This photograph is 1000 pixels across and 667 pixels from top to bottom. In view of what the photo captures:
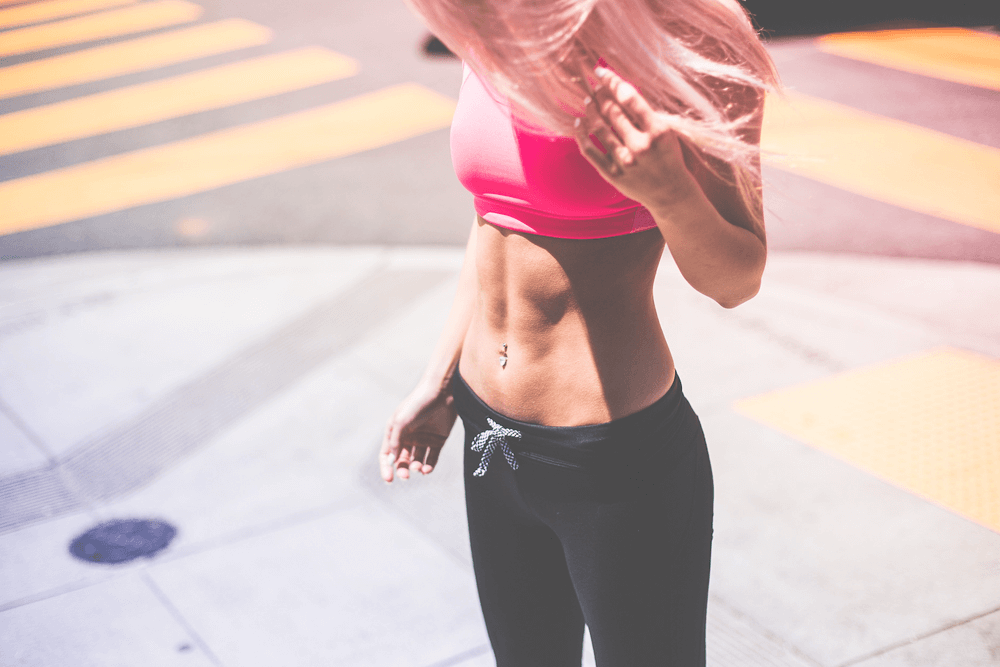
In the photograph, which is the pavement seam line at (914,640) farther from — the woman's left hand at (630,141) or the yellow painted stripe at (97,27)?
the yellow painted stripe at (97,27)

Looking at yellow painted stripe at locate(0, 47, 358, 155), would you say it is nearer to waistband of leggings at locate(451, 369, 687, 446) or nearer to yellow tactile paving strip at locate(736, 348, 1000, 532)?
yellow tactile paving strip at locate(736, 348, 1000, 532)

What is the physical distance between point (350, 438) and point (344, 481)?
31cm

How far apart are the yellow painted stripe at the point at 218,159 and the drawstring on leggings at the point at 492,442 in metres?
5.72

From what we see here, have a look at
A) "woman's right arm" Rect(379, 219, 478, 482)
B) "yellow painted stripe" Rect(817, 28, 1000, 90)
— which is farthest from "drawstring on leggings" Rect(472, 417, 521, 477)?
"yellow painted stripe" Rect(817, 28, 1000, 90)

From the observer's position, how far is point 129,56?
988 cm

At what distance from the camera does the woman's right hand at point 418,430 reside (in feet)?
6.14

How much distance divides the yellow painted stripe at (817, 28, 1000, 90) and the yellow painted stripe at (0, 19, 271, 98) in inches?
251

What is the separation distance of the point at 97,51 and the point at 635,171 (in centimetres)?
1049

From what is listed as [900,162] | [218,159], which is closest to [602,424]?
[900,162]

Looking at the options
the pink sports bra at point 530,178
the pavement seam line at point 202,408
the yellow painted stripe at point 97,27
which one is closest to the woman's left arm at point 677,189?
the pink sports bra at point 530,178

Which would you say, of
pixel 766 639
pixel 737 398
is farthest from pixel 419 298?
pixel 766 639

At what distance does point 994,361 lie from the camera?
14.0 ft

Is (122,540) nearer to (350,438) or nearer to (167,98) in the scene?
(350,438)

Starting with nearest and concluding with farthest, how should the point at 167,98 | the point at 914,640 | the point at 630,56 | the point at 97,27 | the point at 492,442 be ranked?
1. the point at 630,56
2. the point at 492,442
3. the point at 914,640
4. the point at 167,98
5. the point at 97,27
